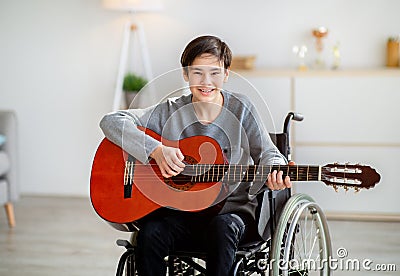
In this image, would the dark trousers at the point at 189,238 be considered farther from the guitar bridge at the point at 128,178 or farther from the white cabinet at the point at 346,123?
the white cabinet at the point at 346,123

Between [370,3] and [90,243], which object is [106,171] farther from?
[370,3]

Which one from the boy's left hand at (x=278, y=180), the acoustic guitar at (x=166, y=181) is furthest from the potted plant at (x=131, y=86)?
the boy's left hand at (x=278, y=180)

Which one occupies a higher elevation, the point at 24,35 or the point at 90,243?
the point at 24,35

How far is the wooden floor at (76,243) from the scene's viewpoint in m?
3.37

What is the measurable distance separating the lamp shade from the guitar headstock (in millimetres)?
2472

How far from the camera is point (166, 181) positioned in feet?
7.47

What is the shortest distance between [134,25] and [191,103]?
2.39 m

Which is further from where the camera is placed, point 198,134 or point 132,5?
point 132,5

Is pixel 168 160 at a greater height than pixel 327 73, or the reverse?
pixel 327 73

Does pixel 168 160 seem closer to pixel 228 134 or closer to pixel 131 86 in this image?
pixel 228 134

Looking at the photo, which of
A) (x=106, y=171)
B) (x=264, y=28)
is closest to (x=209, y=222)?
(x=106, y=171)

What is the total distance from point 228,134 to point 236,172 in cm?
14

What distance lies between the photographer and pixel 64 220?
4.28 metres

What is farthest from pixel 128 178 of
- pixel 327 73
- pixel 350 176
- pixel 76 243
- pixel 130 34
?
pixel 130 34
